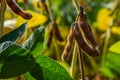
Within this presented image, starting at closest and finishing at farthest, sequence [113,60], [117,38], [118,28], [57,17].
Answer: [113,60], [118,28], [117,38], [57,17]

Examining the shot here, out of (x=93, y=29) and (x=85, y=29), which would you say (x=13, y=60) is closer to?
(x=85, y=29)

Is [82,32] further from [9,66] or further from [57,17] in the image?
[57,17]

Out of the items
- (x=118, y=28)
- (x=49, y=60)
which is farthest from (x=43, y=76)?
(x=118, y=28)

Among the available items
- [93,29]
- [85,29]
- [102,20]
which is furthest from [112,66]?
[85,29]

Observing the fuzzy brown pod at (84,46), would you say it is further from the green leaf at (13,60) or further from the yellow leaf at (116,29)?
the yellow leaf at (116,29)

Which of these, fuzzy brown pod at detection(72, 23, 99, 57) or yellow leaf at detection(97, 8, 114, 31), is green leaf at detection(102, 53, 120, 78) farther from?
fuzzy brown pod at detection(72, 23, 99, 57)

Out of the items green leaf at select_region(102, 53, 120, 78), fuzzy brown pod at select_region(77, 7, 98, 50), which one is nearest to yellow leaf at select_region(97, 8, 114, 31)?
green leaf at select_region(102, 53, 120, 78)

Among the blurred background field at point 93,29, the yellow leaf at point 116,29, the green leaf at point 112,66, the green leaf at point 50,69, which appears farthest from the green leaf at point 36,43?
the yellow leaf at point 116,29
